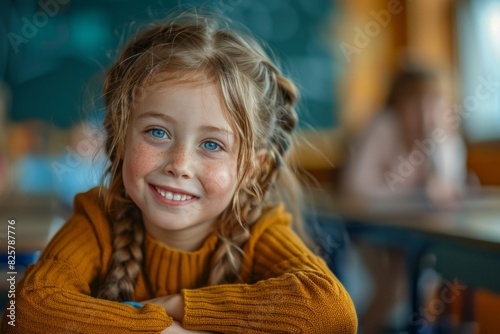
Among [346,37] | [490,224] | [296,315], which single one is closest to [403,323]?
[490,224]

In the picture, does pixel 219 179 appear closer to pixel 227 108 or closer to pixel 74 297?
pixel 227 108

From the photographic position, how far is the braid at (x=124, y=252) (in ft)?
2.14

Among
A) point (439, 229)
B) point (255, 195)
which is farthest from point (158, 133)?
point (439, 229)

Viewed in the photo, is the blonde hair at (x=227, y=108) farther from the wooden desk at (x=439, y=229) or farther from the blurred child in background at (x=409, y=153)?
the blurred child in background at (x=409, y=153)

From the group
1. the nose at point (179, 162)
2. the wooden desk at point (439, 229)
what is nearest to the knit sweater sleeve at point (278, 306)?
the nose at point (179, 162)

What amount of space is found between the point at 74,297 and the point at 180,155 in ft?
0.58

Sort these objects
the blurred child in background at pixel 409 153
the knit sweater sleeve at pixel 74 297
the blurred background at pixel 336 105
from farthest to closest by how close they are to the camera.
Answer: the blurred child in background at pixel 409 153 → the blurred background at pixel 336 105 → the knit sweater sleeve at pixel 74 297

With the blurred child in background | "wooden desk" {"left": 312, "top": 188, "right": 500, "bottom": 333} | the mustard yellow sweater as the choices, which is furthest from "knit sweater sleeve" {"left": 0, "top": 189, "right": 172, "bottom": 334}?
the blurred child in background

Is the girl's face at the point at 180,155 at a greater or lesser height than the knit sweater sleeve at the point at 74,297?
greater

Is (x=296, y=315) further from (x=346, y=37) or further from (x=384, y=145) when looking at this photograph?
(x=346, y=37)

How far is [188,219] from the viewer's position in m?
0.63

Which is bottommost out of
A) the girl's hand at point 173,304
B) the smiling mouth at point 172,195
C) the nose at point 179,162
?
the girl's hand at point 173,304

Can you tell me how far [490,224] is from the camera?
134cm

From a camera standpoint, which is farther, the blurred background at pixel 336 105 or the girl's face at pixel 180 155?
the blurred background at pixel 336 105
